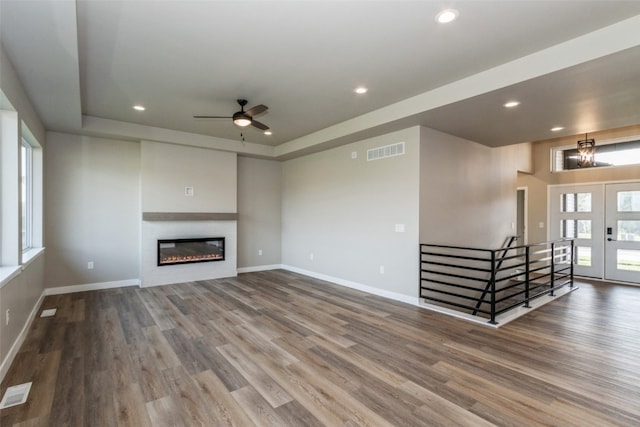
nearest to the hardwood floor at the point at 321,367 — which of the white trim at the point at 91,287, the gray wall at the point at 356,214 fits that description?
the white trim at the point at 91,287

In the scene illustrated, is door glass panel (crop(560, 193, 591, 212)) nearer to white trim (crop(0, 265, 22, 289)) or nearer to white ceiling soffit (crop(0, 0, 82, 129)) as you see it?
white ceiling soffit (crop(0, 0, 82, 129))

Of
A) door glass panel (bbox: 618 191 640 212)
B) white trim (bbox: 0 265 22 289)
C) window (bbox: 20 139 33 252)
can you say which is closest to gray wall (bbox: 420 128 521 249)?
door glass panel (bbox: 618 191 640 212)

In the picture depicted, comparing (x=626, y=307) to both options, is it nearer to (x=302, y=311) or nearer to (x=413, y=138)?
(x=413, y=138)

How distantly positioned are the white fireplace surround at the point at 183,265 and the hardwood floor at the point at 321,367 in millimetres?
1190

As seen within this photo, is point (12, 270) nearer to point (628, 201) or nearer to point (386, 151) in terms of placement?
point (386, 151)

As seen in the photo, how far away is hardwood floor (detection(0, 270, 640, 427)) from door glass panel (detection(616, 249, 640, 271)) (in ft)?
7.28

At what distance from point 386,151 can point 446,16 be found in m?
2.75

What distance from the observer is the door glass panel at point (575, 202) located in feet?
22.5

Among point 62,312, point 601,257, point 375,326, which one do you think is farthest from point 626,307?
point 62,312

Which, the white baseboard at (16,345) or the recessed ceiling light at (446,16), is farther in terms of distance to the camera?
the white baseboard at (16,345)

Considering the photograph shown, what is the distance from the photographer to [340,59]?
320cm

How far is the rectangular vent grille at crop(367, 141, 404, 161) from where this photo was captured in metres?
4.97

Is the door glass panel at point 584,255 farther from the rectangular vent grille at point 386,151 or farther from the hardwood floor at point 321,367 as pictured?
the rectangular vent grille at point 386,151

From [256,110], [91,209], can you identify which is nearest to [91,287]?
[91,209]
